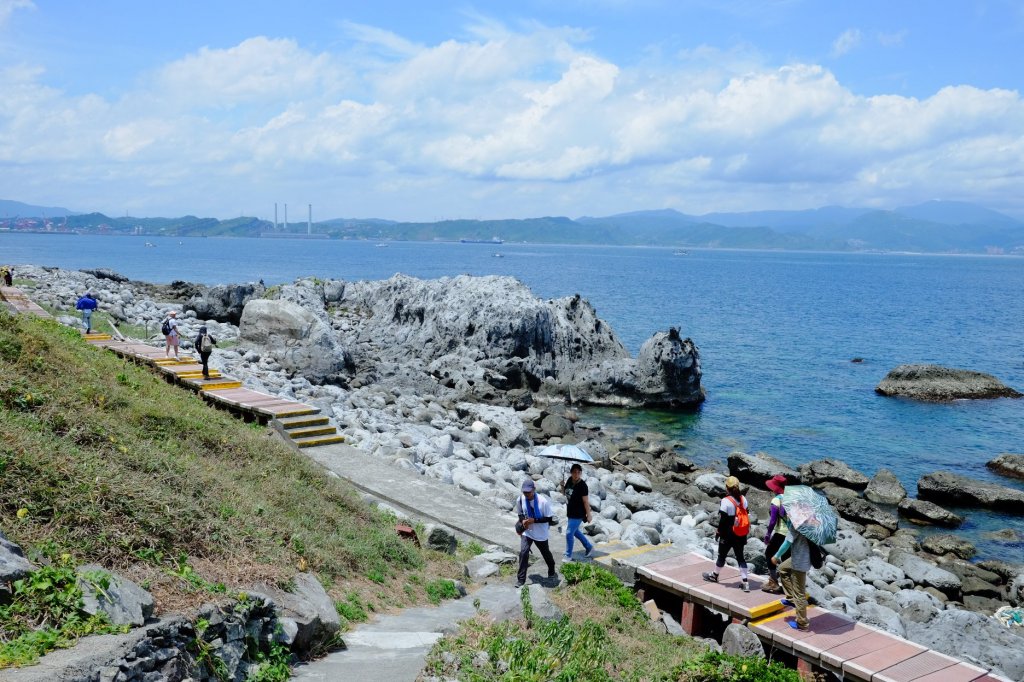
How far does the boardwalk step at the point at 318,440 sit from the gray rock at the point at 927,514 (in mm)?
18450

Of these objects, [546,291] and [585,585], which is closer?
[585,585]

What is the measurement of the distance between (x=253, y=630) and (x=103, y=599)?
155 centimetres

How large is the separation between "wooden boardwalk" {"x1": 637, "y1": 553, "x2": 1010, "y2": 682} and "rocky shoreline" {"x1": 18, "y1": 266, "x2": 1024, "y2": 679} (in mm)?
4454

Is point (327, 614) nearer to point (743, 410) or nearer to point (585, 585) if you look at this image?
point (585, 585)

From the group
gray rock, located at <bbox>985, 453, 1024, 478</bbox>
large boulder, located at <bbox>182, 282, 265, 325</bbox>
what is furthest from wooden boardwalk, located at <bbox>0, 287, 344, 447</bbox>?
gray rock, located at <bbox>985, 453, 1024, 478</bbox>

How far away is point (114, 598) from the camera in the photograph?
734 centimetres

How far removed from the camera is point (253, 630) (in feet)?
26.9

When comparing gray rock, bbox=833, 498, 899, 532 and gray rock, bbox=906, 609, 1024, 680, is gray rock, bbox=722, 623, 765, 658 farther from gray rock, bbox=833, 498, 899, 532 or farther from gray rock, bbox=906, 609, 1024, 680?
gray rock, bbox=833, 498, 899, 532

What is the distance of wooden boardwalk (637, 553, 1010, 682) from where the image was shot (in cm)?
1034

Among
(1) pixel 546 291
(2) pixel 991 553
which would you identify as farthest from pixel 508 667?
(1) pixel 546 291

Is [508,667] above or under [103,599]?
under

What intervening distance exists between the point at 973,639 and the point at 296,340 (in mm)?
26276

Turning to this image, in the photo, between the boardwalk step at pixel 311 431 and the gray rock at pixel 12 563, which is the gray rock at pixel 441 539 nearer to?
the boardwalk step at pixel 311 431

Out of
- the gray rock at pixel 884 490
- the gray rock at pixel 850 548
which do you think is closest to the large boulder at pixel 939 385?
the gray rock at pixel 884 490
